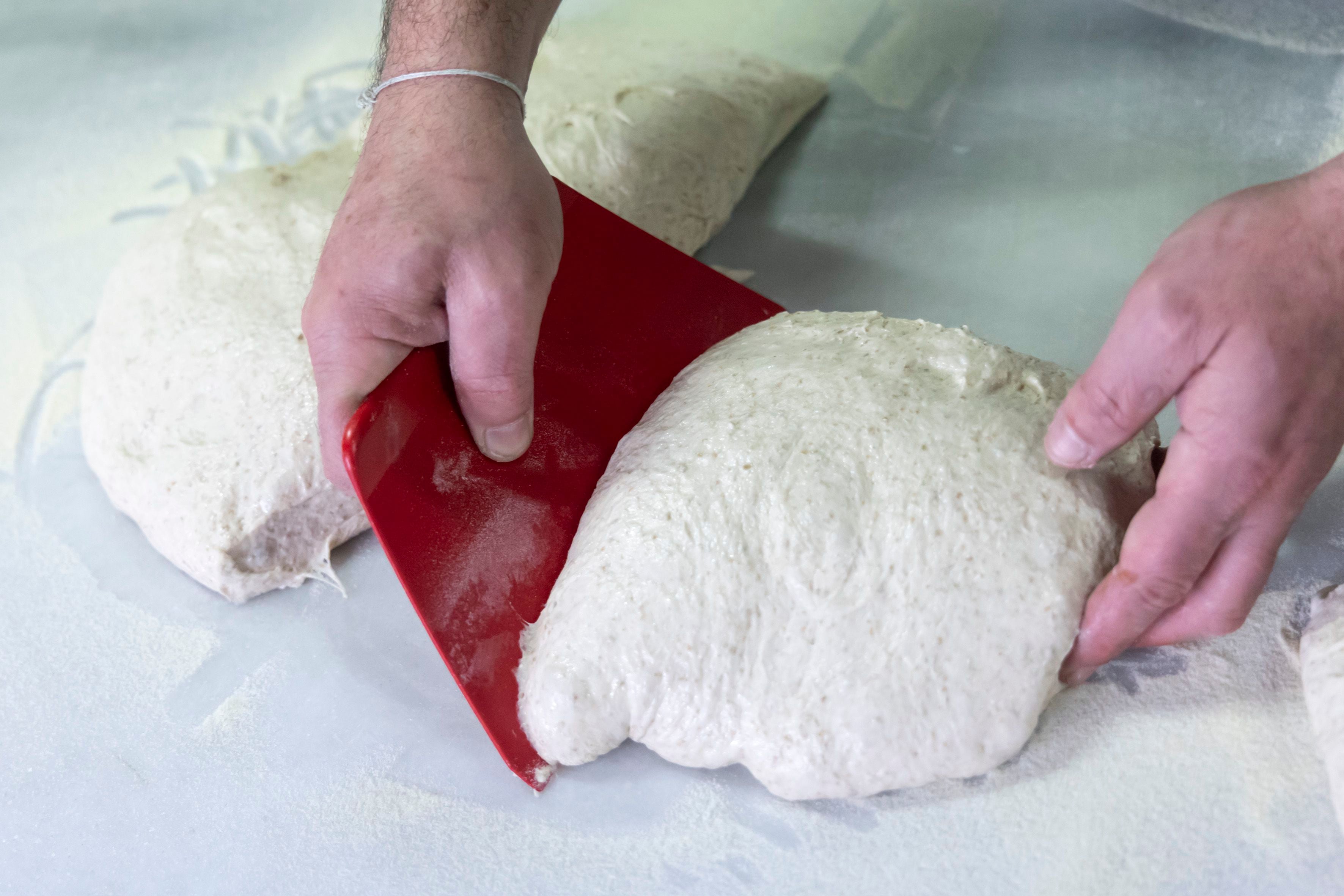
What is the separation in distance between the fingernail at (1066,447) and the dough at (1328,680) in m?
0.41

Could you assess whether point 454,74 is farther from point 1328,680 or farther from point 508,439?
point 1328,680

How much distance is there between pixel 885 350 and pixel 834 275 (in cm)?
61

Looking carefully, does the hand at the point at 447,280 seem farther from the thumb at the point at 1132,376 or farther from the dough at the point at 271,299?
the thumb at the point at 1132,376

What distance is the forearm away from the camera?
1.37 metres

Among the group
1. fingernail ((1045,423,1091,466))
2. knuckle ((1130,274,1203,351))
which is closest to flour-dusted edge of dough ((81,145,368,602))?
fingernail ((1045,423,1091,466))

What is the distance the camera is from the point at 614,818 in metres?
1.25

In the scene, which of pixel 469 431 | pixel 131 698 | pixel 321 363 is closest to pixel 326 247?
pixel 321 363

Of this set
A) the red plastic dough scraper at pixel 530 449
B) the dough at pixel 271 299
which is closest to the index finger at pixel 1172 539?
the red plastic dough scraper at pixel 530 449

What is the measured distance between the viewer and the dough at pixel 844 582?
1113mm

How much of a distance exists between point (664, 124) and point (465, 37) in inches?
24.6

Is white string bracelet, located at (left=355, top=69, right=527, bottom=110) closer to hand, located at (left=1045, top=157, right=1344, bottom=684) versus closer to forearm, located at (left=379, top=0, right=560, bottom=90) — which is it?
forearm, located at (left=379, top=0, right=560, bottom=90)

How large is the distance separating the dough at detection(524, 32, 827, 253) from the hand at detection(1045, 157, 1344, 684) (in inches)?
39.3

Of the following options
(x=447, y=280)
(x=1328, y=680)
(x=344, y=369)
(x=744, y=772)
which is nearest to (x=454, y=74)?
(x=447, y=280)

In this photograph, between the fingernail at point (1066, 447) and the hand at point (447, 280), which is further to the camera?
the hand at point (447, 280)
